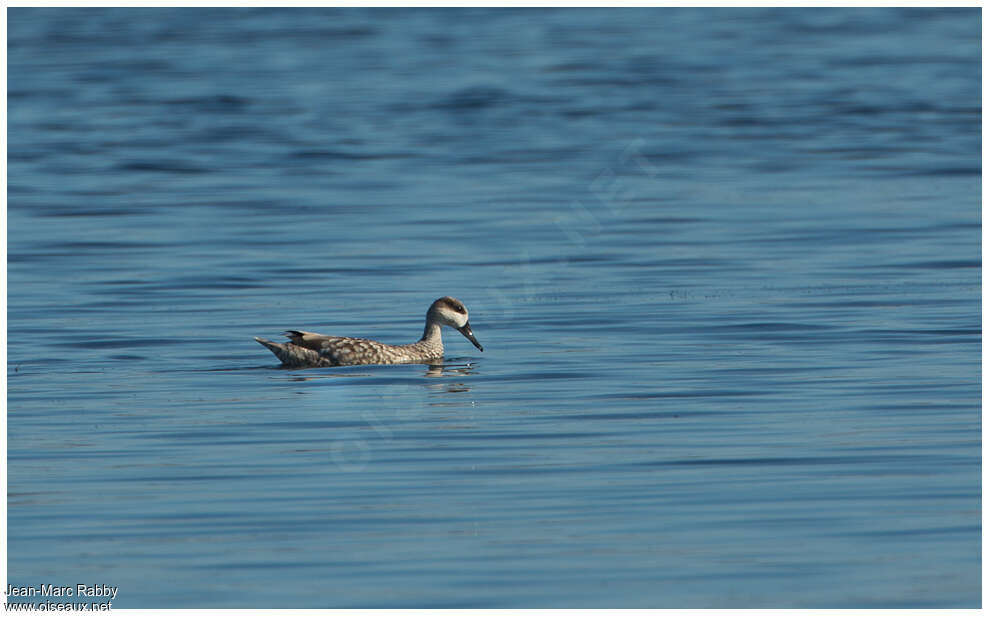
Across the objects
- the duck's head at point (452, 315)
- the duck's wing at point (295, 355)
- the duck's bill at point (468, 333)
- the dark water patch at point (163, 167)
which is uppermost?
the dark water patch at point (163, 167)

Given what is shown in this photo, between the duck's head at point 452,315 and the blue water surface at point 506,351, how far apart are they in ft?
0.86

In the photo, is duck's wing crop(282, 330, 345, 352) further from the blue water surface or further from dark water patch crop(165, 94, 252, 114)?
dark water patch crop(165, 94, 252, 114)

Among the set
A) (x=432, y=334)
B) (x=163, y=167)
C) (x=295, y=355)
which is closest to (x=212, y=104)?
(x=163, y=167)

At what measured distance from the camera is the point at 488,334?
15.6 m

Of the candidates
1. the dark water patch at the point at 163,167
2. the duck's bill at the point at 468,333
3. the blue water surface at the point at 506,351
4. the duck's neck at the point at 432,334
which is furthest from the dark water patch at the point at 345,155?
the duck's bill at the point at 468,333

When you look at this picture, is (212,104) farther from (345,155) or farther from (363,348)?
(363,348)

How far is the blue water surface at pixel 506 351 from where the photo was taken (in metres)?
8.38

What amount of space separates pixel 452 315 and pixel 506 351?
48 centimetres

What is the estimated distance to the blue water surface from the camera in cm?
838

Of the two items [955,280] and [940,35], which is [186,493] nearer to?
[955,280]

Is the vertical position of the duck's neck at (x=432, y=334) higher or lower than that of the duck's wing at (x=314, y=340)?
higher

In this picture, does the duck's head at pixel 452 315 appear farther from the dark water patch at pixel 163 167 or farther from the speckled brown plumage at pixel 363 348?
the dark water patch at pixel 163 167

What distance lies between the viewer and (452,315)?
14.7m

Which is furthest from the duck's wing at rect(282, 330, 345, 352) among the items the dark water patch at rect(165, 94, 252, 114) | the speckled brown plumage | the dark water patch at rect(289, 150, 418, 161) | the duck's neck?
the dark water patch at rect(165, 94, 252, 114)
